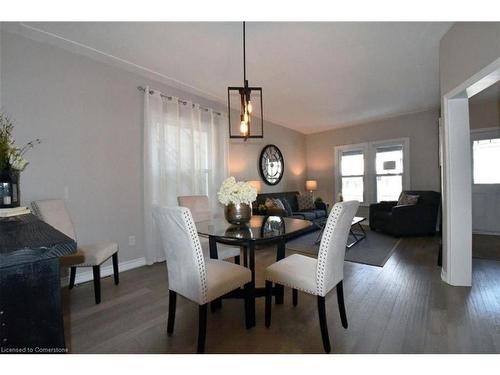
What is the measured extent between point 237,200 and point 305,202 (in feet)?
12.7

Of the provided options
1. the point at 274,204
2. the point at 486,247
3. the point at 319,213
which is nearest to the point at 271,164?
the point at 274,204

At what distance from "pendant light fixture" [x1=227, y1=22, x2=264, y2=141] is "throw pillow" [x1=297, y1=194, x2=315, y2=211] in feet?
6.01

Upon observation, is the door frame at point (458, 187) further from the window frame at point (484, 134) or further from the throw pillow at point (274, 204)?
the window frame at point (484, 134)

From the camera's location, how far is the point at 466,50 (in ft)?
6.83

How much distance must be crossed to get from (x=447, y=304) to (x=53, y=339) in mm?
2704

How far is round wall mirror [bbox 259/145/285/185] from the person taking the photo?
537cm

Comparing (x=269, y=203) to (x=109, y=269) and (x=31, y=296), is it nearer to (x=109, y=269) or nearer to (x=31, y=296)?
(x=109, y=269)

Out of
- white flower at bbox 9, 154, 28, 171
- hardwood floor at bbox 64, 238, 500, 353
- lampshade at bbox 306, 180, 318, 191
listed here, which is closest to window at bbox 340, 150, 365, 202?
lampshade at bbox 306, 180, 318, 191

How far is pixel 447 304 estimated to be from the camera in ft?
6.72

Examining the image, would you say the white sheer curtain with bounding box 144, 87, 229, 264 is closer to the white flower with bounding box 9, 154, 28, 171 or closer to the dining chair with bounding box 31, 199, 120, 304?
the dining chair with bounding box 31, 199, 120, 304

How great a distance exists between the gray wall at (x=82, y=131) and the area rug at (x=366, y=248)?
243 cm

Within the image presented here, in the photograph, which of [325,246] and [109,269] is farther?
[109,269]
